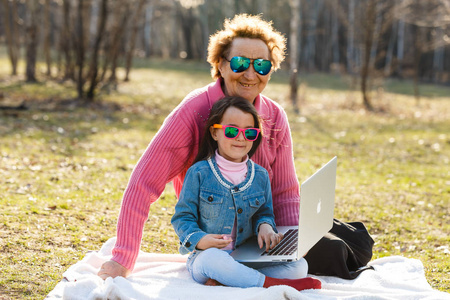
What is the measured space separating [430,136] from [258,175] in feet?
28.2

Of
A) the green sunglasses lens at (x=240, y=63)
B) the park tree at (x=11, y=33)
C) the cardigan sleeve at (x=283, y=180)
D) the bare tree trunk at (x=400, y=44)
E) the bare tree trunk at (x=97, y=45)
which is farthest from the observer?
the bare tree trunk at (x=400, y=44)

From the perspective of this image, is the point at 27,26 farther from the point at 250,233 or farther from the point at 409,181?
the point at 250,233

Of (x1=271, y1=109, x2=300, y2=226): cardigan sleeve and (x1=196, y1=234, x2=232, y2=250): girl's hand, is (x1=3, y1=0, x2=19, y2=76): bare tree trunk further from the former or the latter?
(x1=196, y1=234, x2=232, y2=250): girl's hand

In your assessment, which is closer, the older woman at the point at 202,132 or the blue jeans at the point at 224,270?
the blue jeans at the point at 224,270

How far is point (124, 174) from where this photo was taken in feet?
22.4

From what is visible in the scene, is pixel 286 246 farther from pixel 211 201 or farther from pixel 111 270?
pixel 111 270

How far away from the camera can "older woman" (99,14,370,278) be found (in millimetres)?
3418

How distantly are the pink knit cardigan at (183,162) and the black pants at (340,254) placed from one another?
27 centimetres

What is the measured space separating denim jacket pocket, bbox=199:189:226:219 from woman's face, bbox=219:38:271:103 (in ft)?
2.39

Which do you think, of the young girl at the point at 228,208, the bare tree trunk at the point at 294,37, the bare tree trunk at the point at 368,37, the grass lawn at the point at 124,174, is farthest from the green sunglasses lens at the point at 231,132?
the bare tree trunk at the point at 368,37

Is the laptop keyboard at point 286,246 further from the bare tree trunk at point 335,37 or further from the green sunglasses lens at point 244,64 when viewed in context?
the bare tree trunk at point 335,37

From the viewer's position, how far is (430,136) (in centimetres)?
1128

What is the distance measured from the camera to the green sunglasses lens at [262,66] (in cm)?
370

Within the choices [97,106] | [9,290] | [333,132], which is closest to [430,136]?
[333,132]
